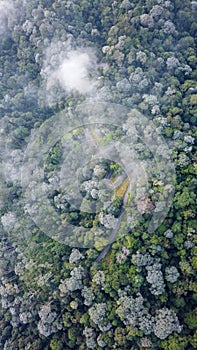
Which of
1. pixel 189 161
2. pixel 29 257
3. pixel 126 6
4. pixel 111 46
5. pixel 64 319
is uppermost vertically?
pixel 126 6

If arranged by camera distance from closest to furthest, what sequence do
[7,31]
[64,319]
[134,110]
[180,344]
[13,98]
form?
[180,344], [64,319], [134,110], [13,98], [7,31]

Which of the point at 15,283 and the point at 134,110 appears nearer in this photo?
the point at 15,283

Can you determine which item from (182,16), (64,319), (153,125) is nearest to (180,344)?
(64,319)

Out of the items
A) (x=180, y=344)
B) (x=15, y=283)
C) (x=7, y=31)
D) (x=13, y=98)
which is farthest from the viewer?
(x=7, y=31)

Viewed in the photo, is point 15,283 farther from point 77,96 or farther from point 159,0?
point 159,0

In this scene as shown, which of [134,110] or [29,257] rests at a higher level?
[134,110]

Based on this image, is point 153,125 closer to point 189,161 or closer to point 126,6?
point 189,161
